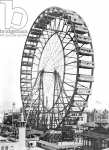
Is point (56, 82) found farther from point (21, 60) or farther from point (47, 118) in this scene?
point (21, 60)

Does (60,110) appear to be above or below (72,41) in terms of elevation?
below

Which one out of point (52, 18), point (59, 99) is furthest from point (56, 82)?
point (52, 18)

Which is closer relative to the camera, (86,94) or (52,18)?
(86,94)

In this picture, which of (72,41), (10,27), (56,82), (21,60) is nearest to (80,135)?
(56,82)

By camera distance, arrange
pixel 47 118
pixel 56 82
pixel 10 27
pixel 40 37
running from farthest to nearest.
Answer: pixel 40 37 < pixel 47 118 < pixel 56 82 < pixel 10 27

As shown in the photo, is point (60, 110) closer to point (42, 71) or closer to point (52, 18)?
point (42, 71)

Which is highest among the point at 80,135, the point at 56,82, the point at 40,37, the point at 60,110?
the point at 40,37

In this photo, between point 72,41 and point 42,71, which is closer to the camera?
point 72,41

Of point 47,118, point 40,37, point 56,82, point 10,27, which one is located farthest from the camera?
point 40,37

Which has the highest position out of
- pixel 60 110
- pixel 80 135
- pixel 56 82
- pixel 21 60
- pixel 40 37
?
pixel 40 37
